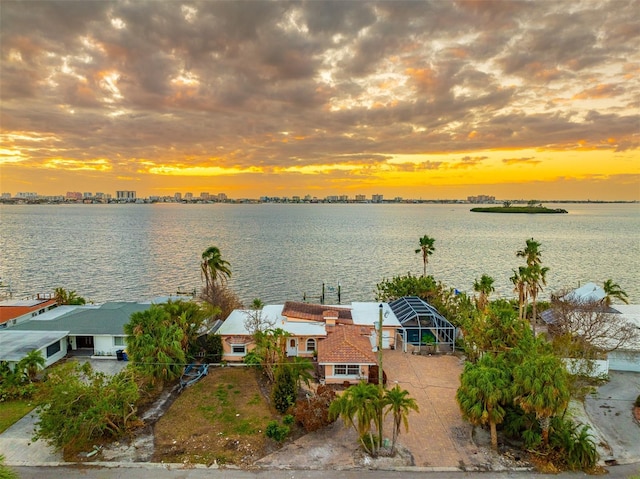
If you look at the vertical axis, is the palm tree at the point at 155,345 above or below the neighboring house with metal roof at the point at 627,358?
above

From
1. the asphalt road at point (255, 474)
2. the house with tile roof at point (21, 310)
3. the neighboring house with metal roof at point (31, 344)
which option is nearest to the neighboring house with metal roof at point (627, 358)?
the asphalt road at point (255, 474)

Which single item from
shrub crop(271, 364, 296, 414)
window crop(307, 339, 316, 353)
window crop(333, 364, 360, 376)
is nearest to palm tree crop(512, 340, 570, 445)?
window crop(333, 364, 360, 376)

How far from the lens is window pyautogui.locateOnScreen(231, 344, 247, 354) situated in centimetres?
3180

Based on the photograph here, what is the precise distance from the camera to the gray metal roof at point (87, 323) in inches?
1257

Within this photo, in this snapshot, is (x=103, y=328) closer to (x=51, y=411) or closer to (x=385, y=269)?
(x=51, y=411)

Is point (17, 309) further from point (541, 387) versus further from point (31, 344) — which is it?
point (541, 387)

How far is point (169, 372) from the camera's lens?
83.9ft

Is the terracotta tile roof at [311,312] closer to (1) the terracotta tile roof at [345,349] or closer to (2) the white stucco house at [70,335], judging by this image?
(1) the terracotta tile roof at [345,349]

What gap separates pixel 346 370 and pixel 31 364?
68.8ft

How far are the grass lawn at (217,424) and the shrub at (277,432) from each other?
35 cm

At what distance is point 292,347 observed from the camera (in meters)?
32.7

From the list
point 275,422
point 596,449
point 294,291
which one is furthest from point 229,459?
point 294,291

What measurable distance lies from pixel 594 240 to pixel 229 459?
13371 centimetres

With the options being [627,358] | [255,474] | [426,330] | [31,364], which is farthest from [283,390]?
[627,358]
